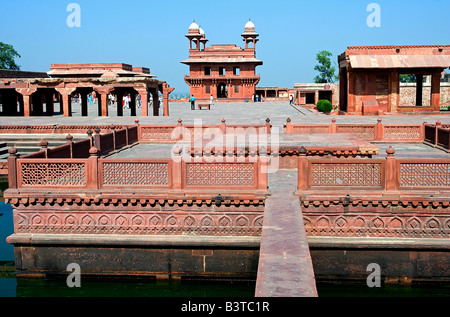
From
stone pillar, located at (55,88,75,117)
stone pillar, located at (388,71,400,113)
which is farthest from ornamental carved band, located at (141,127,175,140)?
stone pillar, located at (388,71,400,113)

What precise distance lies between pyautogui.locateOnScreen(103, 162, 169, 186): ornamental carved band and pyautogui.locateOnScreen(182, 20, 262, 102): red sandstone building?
4546 cm

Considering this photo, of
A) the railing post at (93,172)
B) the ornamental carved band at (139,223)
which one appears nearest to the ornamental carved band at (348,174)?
the ornamental carved band at (139,223)

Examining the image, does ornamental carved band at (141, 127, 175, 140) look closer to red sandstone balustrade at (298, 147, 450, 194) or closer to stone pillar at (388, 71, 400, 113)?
red sandstone balustrade at (298, 147, 450, 194)

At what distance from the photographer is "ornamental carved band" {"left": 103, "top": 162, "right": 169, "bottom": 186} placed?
8.82m

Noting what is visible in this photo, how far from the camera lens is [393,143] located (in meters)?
16.4

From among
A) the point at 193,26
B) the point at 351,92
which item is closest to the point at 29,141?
the point at 351,92

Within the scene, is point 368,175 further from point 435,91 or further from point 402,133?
point 435,91

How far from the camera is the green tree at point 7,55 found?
294 feet

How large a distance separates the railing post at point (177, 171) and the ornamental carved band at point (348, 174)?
7.39 feet

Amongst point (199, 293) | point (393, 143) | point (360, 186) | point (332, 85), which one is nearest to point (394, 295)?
point (360, 186)

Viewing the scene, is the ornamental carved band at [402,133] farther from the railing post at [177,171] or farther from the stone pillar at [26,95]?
the stone pillar at [26,95]

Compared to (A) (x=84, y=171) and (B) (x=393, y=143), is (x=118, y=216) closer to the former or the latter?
(A) (x=84, y=171)

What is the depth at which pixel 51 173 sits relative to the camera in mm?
8906

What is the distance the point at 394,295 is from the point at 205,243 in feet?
10.7
